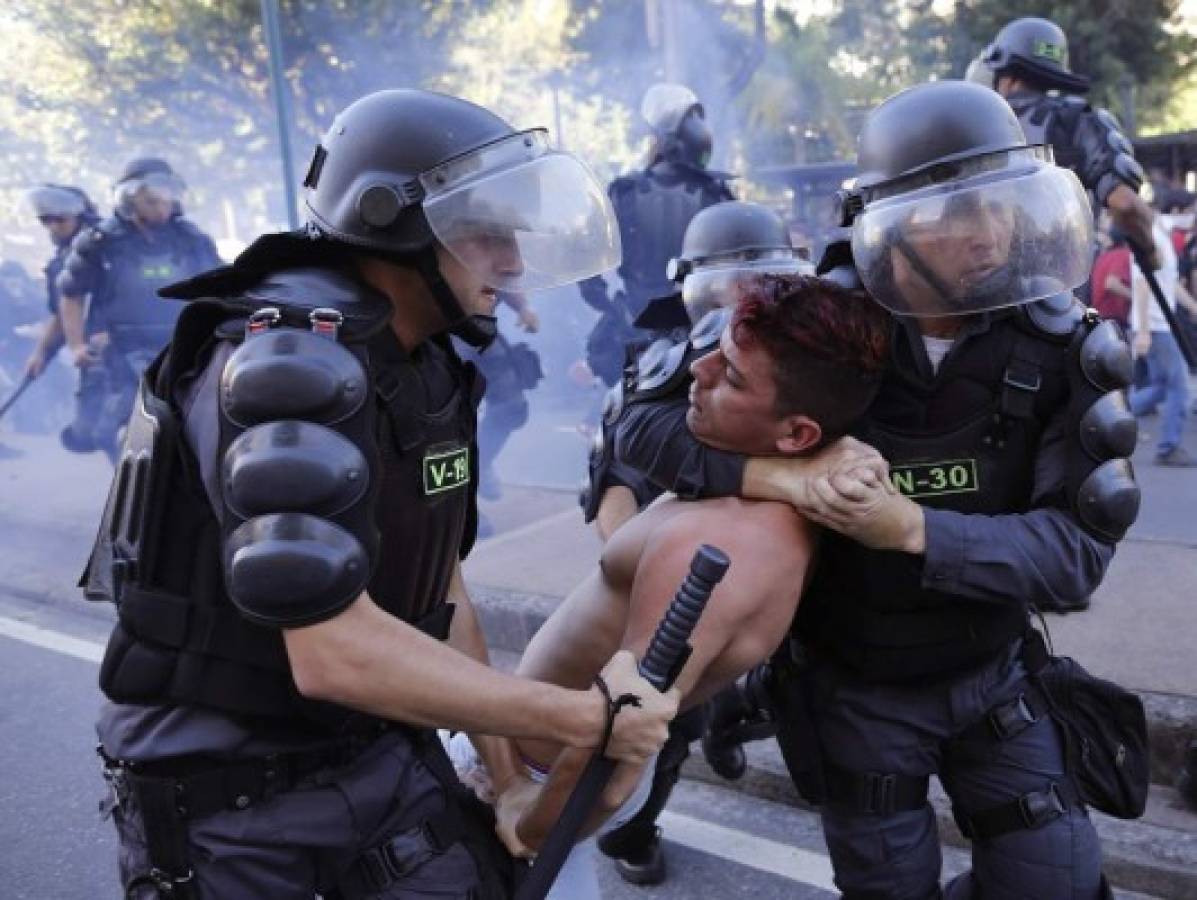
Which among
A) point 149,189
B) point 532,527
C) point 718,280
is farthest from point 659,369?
point 149,189

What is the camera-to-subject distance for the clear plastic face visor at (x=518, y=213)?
165 centimetres

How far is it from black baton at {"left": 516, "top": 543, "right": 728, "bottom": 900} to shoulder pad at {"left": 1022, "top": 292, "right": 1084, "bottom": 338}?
2.73 feet

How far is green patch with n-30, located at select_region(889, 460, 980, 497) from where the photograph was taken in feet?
6.44

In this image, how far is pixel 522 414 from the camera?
6.52m

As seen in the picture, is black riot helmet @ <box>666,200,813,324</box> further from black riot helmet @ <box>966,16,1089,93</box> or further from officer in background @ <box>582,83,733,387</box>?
officer in background @ <box>582,83,733,387</box>

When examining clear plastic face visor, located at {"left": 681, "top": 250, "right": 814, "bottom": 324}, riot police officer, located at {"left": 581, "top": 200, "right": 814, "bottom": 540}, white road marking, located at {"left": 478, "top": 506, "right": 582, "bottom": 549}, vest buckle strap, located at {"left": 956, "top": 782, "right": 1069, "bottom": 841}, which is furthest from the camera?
white road marking, located at {"left": 478, "top": 506, "right": 582, "bottom": 549}

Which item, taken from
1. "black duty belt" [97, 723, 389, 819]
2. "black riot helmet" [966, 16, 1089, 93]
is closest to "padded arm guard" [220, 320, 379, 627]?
"black duty belt" [97, 723, 389, 819]

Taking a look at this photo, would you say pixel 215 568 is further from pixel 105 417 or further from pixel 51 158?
pixel 51 158

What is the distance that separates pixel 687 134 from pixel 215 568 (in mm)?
4463

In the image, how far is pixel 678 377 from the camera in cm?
212

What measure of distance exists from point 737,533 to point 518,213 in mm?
560

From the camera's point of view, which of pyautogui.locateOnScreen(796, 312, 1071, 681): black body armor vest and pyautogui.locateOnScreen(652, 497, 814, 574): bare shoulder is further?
pyautogui.locateOnScreen(796, 312, 1071, 681): black body armor vest

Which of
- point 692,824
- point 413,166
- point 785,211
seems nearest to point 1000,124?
point 413,166

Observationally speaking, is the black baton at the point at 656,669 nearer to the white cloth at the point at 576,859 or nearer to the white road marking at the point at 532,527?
the white cloth at the point at 576,859
